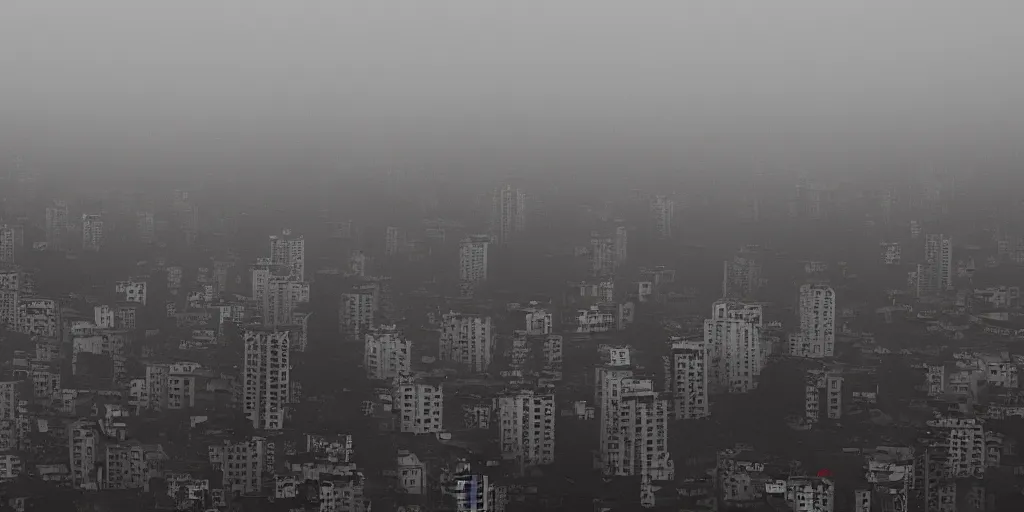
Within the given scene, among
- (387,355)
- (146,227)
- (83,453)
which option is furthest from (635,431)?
(146,227)

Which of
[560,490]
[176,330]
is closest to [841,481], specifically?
[560,490]

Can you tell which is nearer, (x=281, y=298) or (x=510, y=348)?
(x=510, y=348)

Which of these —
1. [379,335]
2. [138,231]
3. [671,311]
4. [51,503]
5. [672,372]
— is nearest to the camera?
[51,503]

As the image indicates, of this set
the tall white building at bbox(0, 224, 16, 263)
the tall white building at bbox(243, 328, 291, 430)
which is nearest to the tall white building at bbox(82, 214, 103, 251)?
the tall white building at bbox(0, 224, 16, 263)

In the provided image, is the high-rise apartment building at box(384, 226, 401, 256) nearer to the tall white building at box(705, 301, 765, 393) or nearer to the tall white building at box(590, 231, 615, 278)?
the tall white building at box(590, 231, 615, 278)

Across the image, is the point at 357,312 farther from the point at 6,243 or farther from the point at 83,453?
the point at 83,453

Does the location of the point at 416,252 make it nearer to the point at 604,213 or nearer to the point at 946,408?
the point at 604,213

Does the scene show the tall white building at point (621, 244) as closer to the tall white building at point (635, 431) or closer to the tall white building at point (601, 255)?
the tall white building at point (601, 255)
